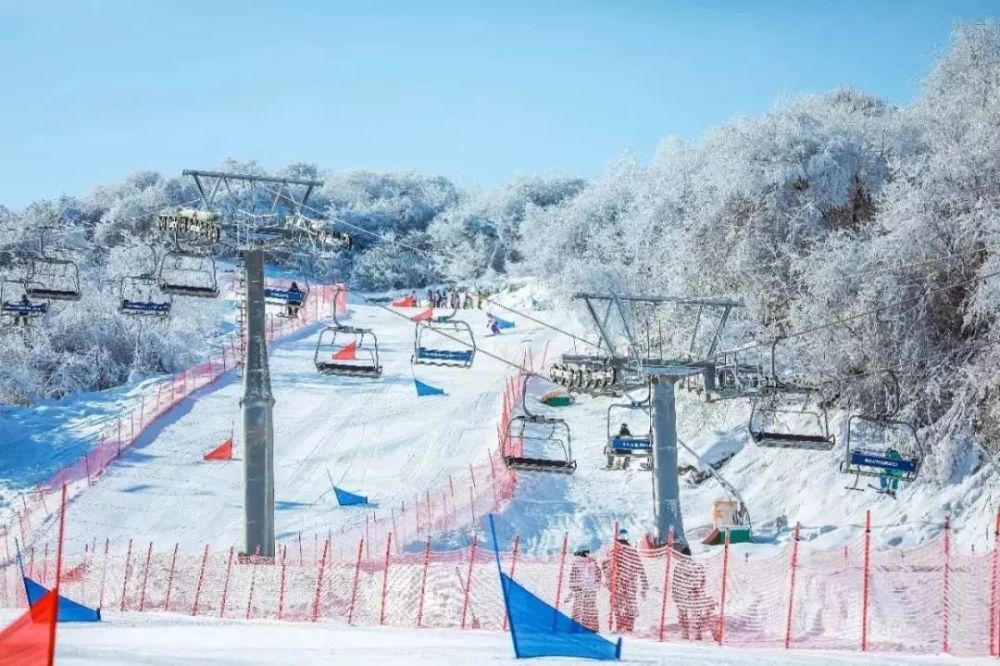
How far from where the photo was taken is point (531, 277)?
73438 millimetres

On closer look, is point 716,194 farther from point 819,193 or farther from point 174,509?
point 174,509

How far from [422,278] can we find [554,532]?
62.9 meters

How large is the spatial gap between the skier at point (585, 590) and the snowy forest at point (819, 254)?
6350 millimetres

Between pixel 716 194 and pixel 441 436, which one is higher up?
pixel 716 194

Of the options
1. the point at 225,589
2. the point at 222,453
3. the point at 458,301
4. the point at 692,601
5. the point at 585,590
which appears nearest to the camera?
the point at 585,590

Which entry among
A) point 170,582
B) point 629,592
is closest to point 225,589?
point 170,582

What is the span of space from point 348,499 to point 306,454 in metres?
5.98

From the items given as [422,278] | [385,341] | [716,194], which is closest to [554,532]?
[716,194]

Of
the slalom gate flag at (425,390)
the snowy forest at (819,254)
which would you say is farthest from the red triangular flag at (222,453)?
the slalom gate flag at (425,390)

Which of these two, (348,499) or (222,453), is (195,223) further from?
(222,453)

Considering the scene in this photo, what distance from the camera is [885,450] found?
2842 cm

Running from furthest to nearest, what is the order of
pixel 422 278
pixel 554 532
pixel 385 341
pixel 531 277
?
pixel 422 278
pixel 531 277
pixel 385 341
pixel 554 532

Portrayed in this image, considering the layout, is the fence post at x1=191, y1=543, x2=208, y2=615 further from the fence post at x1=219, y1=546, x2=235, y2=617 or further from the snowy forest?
the snowy forest

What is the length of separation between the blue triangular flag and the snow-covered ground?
53.3 ft
